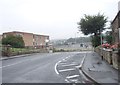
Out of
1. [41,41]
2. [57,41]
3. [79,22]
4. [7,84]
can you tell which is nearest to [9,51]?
[79,22]

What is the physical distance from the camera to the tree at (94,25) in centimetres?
5809

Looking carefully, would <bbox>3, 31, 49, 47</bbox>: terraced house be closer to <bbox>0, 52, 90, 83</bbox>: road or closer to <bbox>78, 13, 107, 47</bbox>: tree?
<bbox>78, 13, 107, 47</bbox>: tree

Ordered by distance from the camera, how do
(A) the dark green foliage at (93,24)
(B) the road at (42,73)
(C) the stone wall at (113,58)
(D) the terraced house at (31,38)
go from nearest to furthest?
(B) the road at (42,73) < (C) the stone wall at (113,58) < (A) the dark green foliage at (93,24) < (D) the terraced house at (31,38)

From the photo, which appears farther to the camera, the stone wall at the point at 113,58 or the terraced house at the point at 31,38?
the terraced house at the point at 31,38

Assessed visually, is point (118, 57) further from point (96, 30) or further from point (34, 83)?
point (96, 30)

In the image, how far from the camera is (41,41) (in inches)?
5207

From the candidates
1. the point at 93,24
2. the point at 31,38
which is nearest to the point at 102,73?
the point at 93,24

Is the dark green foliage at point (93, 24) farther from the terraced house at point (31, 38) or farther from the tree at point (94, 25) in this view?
the terraced house at point (31, 38)

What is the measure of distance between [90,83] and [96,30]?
4759 cm

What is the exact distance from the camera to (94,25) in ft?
191

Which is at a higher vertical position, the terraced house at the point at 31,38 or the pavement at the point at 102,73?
the terraced house at the point at 31,38

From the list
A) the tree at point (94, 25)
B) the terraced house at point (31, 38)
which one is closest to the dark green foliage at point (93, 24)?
the tree at point (94, 25)

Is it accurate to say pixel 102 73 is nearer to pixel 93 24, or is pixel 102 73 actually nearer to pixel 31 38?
pixel 93 24

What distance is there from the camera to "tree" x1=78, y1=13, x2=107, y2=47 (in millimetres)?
58094
